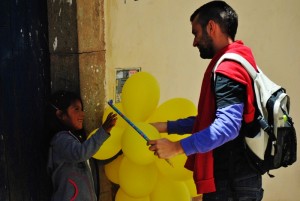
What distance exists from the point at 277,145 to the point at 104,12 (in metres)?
1.46

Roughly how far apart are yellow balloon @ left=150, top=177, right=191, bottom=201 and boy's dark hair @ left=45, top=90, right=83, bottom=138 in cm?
66

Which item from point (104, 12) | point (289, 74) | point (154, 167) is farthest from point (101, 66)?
point (289, 74)

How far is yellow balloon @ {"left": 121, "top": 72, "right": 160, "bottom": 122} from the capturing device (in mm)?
2604

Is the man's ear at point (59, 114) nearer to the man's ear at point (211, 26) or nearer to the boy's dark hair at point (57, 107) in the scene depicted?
the boy's dark hair at point (57, 107)

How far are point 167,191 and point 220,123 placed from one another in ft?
2.75

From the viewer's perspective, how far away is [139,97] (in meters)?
2.60

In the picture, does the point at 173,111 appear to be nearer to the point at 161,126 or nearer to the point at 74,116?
the point at 161,126

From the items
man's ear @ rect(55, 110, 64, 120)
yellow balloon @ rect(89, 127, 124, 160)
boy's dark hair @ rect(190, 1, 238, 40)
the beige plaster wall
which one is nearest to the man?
boy's dark hair @ rect(190, 1, 238, 40)

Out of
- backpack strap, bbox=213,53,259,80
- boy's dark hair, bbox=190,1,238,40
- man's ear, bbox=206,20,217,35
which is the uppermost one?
boy's dark hair, bbox=190,1,238,40

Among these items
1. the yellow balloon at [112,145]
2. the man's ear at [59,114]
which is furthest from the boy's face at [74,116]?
the yellow balloon at [112,145]

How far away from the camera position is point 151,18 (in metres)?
3.38

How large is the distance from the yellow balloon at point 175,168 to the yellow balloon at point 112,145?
0.26 m

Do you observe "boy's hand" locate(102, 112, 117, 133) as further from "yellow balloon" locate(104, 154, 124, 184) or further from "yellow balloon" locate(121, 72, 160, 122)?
"yellow balloon" locate(104, 154, 124, 184)

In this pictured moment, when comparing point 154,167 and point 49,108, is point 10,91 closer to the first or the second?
point 49,108
